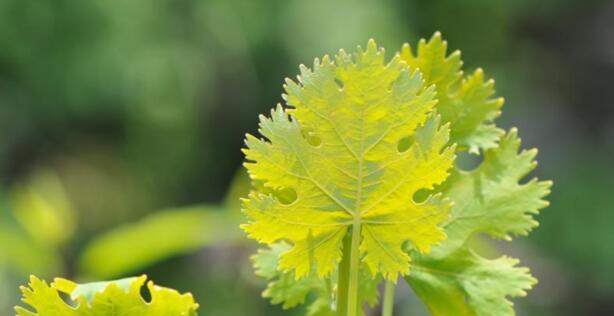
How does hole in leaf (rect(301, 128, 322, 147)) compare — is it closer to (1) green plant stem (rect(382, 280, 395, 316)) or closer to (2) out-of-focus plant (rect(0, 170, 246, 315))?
(1) green plant stem (rect(382, 280, 395, 316))

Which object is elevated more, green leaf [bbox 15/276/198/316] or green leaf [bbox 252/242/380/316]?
green leaf [bbox 252/242/380/316]

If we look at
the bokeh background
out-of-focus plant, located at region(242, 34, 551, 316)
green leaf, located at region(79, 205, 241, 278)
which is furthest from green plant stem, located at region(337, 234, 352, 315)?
the bokeh background

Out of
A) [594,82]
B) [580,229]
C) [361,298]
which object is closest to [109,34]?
[580,229]

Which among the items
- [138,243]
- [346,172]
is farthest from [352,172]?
[138,243]

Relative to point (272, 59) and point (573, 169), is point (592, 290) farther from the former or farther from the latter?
point (272, 59)

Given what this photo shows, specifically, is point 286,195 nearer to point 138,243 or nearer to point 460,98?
point 460,98

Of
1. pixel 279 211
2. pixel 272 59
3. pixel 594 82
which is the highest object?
pixel 594 82

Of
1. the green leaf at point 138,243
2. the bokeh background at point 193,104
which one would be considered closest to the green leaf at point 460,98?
the green leaf at point 138,243
